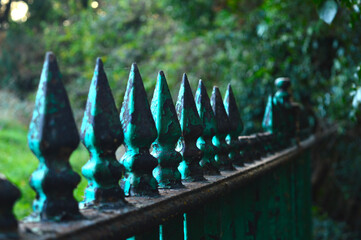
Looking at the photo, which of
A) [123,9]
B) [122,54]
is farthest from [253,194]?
[123,9]

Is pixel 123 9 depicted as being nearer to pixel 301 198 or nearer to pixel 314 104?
pixel 314 104

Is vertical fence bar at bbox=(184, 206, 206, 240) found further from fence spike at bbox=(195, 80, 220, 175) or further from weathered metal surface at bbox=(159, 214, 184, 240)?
fence spike at bbox=(195, 80, 220, 175)

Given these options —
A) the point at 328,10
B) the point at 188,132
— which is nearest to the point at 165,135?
the point at 188,132

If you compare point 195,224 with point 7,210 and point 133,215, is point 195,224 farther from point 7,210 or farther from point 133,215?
point 7,210

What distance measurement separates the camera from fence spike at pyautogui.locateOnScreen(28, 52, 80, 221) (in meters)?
0.66

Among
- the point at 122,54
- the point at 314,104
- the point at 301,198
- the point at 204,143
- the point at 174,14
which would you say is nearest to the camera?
the point at 204,143

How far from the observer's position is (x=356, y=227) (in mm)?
5891

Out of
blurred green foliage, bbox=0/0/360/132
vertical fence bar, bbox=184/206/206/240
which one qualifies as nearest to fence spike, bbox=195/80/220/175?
vertical fence bar, bbox=184/206/206/240

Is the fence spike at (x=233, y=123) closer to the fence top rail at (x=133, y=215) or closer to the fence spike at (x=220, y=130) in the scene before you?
the fence spike at (x=220, y=130)

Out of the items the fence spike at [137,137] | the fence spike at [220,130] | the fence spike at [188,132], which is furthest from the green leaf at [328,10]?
the fence spike at [137,137]

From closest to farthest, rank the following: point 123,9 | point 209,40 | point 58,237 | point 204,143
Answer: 1. point 58,237
2. point 204,143
3. point 209,40
4. point 123,9

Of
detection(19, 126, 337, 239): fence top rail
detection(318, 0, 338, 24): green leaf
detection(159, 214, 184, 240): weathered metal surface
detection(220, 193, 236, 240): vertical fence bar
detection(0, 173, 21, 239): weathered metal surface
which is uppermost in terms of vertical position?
detection(318, 0, 338, 24): green leaf

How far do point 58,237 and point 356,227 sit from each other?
6199mm

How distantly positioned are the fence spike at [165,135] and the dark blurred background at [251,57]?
96 cm
